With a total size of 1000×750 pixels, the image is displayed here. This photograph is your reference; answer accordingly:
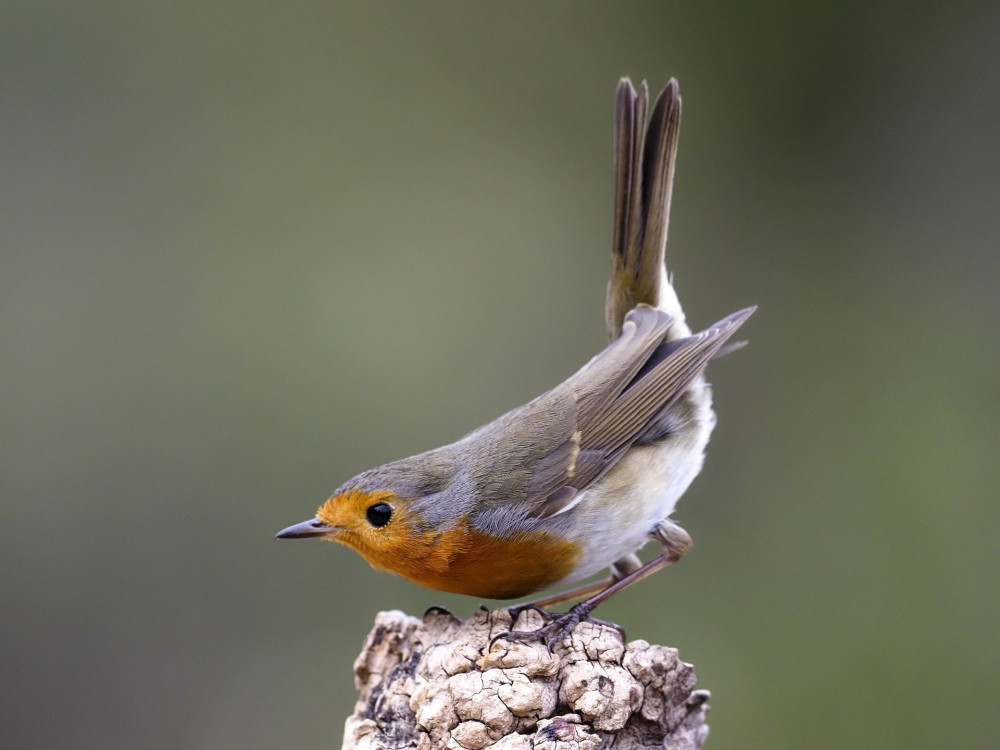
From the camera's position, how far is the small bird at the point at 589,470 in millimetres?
3209

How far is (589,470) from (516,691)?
979mm

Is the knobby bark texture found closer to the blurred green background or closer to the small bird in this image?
the small bird

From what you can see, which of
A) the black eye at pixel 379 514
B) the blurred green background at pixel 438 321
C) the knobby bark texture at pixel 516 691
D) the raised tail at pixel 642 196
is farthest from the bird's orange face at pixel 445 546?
the blurred green background at pixel 438 321

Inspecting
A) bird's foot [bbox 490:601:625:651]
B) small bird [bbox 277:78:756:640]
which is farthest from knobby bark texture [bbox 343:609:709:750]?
small bird [bbox 277:78:756:640]

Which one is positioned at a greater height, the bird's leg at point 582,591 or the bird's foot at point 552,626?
the bird's leg at point 582,591

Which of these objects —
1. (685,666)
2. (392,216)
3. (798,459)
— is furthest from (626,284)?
(392,216)

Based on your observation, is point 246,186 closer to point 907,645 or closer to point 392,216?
Answer: point 392,216

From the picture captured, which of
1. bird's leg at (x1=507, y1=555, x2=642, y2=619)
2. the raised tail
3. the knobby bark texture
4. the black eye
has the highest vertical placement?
the raised tail

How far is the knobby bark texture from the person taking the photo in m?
2.60

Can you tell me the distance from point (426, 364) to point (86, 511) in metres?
2.11

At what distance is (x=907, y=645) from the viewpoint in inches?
200

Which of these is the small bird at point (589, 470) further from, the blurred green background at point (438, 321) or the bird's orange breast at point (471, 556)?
the blurred green background at point (438, 321)

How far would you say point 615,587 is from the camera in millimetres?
3186

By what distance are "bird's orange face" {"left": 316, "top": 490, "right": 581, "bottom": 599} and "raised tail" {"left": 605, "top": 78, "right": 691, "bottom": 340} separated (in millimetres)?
1138
